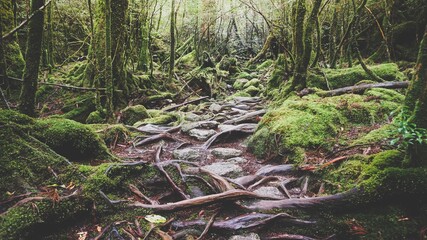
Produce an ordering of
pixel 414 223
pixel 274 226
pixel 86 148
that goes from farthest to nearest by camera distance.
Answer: pixel 86 148 < pixel 274 226 < pixel 414 223

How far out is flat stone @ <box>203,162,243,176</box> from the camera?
15.9 ft

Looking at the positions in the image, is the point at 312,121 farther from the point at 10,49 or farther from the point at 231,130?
the point at 10,49

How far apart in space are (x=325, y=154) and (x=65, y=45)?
615 inches

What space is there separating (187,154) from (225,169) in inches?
51.7

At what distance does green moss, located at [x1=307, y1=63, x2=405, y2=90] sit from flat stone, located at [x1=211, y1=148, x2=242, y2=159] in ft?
12.3

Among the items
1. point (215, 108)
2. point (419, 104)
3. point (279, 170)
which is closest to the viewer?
point (419, 104)

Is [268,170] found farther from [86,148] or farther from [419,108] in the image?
[86,148]

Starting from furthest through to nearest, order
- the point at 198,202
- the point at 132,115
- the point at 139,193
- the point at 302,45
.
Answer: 1. the point at 132,115
2. the point at 302,45
3. the point at 139,193
4. the point at 198,202

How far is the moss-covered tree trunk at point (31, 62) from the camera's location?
13.7 feet

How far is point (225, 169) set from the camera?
5.00 metres

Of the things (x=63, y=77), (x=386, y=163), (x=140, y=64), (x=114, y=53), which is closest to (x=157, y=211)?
(x=386, y=163)

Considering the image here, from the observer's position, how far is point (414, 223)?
290cm

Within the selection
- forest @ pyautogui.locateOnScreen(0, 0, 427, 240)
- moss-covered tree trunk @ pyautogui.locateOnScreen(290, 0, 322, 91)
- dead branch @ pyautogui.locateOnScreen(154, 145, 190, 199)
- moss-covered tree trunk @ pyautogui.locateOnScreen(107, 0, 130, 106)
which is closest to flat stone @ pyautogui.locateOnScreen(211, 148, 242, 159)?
forest @ pyautogui.locateOnScreen(0, 0, 427, 240)

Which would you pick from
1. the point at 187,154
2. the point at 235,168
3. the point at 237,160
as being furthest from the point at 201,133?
the point at 235,168
